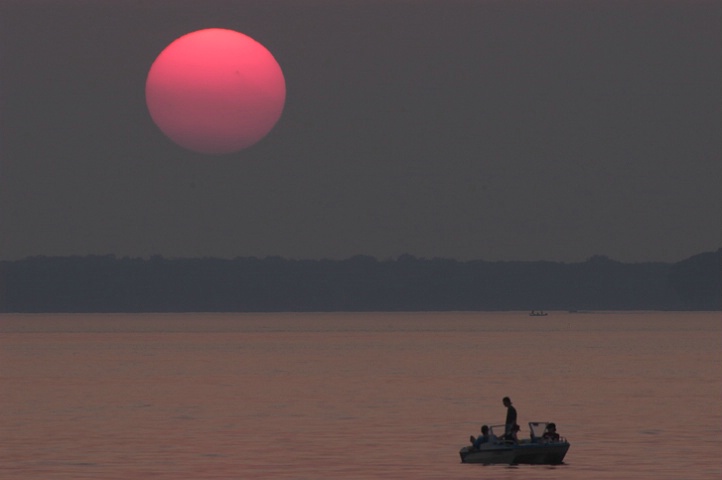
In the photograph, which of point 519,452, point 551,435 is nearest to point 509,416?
point 519,452

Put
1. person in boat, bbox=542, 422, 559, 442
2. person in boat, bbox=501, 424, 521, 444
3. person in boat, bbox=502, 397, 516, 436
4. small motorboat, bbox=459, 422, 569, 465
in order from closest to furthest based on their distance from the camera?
person in boat, bbox=502, 397, 516, 436 < small motorboat, bbox=459, 422, 569, 465 < person in boat, bbox=501, 424, 521, 444 < person in boat, bbox=542, 422, 559, 442

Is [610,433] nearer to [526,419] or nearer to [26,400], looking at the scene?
[526,419]

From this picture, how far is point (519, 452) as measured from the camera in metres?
75.7

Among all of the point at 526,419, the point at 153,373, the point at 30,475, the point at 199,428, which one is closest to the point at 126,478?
the point at 30,475

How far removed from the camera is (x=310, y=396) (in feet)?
437

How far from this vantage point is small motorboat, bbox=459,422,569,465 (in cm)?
7562

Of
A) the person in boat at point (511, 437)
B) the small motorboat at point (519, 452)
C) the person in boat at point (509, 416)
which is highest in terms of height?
the person in boat at point (509, 416)

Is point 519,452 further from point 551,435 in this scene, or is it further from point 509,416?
point 509,416

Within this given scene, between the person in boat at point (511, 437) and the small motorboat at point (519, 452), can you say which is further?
the person in boat at point (511, 437)

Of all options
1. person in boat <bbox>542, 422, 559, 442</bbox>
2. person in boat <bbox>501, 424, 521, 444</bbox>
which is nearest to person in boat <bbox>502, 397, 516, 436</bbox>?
person in boat <bbox>501, 424, 521, 444</bbox>

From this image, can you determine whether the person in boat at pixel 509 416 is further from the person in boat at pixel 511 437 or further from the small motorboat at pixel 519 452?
the small motorboat at pixel 519 452

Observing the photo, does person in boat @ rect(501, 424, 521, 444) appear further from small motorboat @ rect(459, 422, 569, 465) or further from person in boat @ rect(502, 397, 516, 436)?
person in boat @ rect(502, 397, 516, 436)

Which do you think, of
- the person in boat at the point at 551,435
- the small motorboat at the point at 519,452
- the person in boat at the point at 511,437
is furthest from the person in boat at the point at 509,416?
the person in boat at the point at 551,435

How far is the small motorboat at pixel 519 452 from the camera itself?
7562cm
